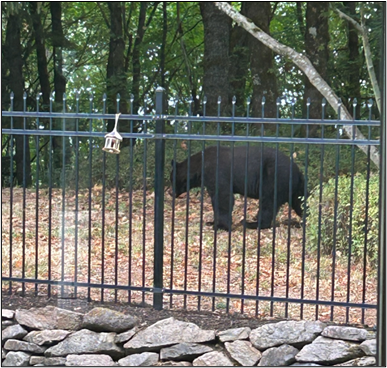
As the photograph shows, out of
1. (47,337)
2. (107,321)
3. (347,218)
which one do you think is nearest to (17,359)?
(47,337)

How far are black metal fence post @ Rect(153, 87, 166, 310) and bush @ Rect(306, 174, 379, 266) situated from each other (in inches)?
48.8

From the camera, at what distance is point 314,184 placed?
505 cm

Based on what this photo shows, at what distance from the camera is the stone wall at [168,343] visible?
3172mm

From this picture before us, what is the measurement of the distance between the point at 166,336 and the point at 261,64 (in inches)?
77.1

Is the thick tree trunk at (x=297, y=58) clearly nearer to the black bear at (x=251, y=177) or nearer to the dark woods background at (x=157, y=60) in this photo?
the dark woods background at (x=157, y=60)

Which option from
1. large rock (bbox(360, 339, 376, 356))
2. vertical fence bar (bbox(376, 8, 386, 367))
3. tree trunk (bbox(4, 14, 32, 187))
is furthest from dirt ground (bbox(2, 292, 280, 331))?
vertical fence bar (bbox(376, 8, 386, 367))

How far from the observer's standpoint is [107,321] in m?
3.38

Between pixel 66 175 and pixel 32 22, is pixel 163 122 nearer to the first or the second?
pixel 66 175

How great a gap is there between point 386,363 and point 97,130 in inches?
95.1

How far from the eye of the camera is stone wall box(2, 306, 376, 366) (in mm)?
3172

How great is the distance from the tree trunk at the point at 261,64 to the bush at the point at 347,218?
86 cm

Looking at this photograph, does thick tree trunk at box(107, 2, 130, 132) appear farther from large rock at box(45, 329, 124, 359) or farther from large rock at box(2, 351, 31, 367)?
large rock at box(2, 351, 31, 367)

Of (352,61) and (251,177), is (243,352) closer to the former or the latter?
(352,61)

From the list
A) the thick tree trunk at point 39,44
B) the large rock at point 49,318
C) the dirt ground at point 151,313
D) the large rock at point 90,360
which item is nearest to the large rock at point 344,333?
the dirt ground at point 151,313
